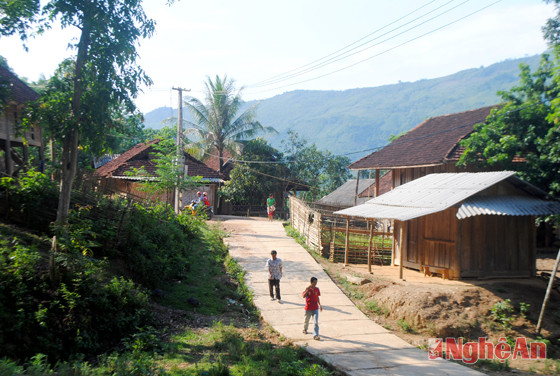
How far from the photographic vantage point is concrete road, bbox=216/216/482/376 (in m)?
7.57

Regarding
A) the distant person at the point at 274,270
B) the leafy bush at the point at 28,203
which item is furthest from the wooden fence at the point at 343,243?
the leafy bush at the point at 28,203

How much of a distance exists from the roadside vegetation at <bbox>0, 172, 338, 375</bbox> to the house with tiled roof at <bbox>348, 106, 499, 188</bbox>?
32.7 ft

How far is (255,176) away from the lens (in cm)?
2870

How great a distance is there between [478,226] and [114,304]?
10123mm

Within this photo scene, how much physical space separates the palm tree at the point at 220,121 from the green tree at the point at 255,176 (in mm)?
1102

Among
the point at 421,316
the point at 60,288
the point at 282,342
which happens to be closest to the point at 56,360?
the point at 60,288

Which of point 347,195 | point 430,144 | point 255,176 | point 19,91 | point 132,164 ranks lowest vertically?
point 347,195

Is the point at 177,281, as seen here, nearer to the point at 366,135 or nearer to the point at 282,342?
the point at 282,342

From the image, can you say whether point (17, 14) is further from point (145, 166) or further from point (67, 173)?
point (145, 166)

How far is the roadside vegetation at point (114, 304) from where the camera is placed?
21.3 feet

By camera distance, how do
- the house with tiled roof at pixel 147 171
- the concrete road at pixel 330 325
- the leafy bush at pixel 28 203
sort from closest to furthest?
the concrete road at pixel 330 325, the leafy bush at pixel 28 203, the house with tiled roof at pixel 147 171

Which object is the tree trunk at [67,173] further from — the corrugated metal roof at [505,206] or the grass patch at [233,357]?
the corrugated metal roof at [505,206]

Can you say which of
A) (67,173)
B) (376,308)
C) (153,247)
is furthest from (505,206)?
(67,173)

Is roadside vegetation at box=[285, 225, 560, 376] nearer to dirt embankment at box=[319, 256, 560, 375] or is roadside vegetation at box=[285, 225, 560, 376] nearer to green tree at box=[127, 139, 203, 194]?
dirt embankment at box=[319, 256, 560, 375]
